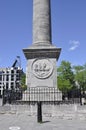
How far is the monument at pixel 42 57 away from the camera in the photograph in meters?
18.8

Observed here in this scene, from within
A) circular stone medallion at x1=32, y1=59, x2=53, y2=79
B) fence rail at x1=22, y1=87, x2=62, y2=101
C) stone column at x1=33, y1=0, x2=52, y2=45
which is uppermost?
stone column at x1=33, y1=0, x2=52, y2=45

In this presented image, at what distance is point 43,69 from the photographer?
1884cm

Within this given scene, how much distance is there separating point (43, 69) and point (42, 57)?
3.53 feet

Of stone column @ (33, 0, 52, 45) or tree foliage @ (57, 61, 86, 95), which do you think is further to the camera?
tree foliage @ (57, 61, 86, 95)

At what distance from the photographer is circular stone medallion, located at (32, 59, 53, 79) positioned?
18.8 metres

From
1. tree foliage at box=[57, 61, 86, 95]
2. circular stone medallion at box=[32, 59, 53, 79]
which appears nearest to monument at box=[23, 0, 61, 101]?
circular stone medallion at box=[32, 59, 53, 79]

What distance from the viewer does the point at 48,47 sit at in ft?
63.4

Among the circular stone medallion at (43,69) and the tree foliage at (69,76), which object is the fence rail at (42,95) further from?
the tree foliage at (69,76)

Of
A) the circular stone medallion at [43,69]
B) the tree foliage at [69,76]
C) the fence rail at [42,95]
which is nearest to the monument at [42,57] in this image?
the circular stone medallion at [43,69]

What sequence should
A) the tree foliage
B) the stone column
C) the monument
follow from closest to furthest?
the monument < the stone column < the tree foliage

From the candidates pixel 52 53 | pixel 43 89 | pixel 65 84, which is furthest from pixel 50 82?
pixel 65 84

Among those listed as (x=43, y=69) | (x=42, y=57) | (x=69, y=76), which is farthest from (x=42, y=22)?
(x=69, y=76)

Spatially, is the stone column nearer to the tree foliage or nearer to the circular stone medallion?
the circular stone medallion

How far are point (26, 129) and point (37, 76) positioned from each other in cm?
863
